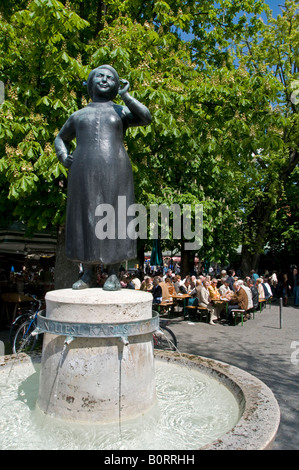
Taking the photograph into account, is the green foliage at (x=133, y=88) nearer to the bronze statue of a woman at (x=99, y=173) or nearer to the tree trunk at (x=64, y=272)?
the tree trunk at (x=64, y=272)

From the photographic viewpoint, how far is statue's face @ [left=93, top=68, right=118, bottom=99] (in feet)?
13.1

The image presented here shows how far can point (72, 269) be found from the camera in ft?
26.9

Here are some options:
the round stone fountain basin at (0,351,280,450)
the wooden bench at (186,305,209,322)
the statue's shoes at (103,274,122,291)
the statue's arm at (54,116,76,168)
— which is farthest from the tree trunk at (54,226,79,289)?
the wooden bench at (186,305,209,322)

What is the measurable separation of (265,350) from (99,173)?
6593 millimetres

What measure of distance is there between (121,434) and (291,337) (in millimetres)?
8312

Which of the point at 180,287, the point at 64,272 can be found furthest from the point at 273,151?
the point at 64,272

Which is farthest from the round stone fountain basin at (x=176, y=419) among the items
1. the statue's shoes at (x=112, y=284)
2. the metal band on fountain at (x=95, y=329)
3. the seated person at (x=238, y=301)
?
the seated person at (x=238, y=301)

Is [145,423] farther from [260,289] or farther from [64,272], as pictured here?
[260,289]

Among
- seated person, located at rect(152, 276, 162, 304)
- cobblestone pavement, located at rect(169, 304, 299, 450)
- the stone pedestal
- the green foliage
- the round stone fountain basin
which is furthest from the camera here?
seated person, located at rect(152, 276, 162, 304)

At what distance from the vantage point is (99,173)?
3.84 m

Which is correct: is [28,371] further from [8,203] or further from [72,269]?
[8,203]

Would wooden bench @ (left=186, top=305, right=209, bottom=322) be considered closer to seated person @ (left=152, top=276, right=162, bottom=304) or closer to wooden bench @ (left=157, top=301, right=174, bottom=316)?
wooden bench @ (left=157, top=301, right=174, bottom=316)

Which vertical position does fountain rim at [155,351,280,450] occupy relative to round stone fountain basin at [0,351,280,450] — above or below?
above

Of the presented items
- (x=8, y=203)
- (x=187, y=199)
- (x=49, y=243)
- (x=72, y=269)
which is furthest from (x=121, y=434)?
(x=187, y=199)
